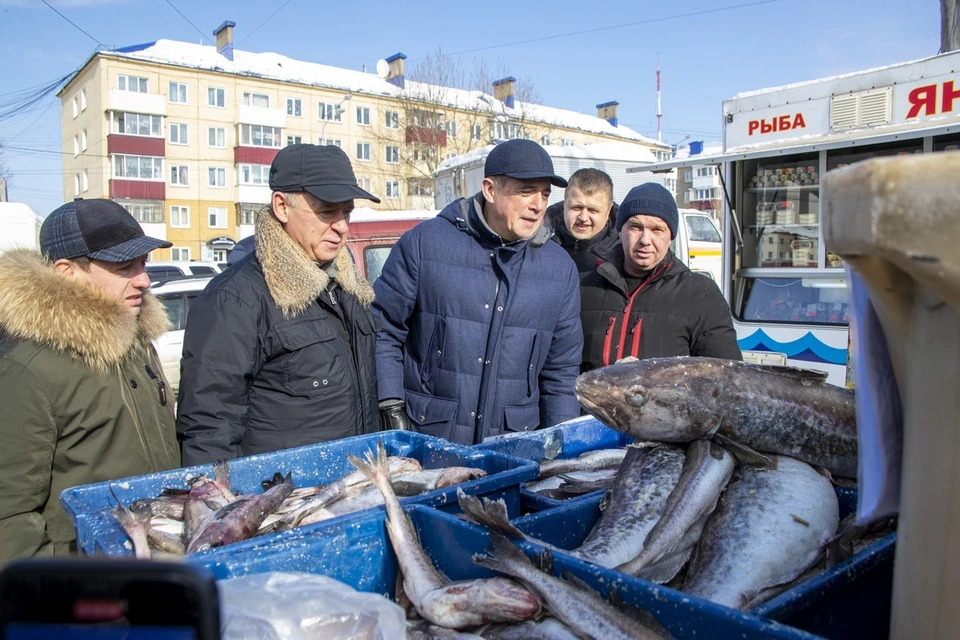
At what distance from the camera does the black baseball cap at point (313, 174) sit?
3344 mm

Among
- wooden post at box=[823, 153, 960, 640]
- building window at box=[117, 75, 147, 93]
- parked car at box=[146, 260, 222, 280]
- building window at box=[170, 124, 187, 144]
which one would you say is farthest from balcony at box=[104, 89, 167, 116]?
wooden post at box=[823, 153, 960, 640]

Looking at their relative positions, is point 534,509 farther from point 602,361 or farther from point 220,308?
point 602,361

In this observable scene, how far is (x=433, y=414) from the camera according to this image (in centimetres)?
383

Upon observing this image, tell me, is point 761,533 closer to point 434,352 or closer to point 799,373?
point 799,373

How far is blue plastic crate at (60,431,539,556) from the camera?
2193mm

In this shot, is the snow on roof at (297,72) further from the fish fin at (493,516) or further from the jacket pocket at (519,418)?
the fish fin at (493,516)

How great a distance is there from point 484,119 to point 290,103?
22121mm

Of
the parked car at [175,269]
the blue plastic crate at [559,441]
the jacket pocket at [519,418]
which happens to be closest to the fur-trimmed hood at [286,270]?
the blue plastic crate at [559,441]

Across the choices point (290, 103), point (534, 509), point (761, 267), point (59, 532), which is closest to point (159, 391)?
point (59, 532)

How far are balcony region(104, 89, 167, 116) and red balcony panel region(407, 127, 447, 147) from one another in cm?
2013

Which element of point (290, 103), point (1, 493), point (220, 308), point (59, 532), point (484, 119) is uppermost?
point (290, 103)

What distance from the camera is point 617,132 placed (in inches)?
2378

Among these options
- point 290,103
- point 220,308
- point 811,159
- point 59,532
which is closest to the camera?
point 59,532

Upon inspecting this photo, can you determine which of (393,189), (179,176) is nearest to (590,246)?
(179,176)
